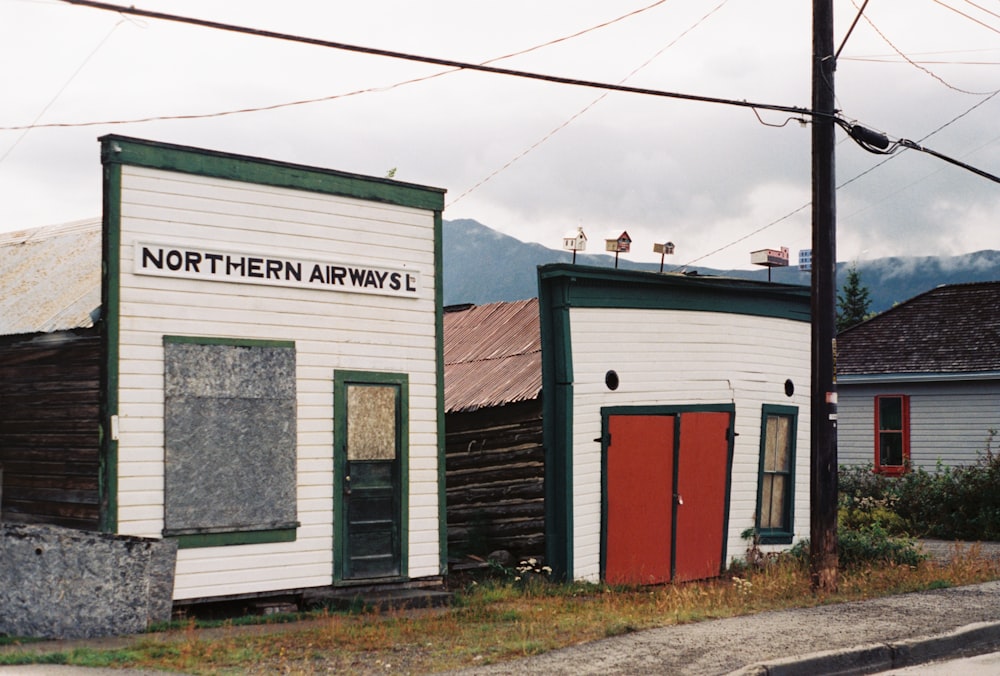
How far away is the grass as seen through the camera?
9.68 m

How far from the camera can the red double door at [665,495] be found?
51.3 feet

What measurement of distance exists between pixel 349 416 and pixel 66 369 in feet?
9.97

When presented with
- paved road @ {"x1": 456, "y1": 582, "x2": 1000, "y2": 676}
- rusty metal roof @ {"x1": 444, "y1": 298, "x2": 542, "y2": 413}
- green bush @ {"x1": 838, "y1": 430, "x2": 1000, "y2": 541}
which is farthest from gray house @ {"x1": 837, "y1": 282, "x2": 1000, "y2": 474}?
paved road @ {"x1": 456, "y1": 582, "x2": 1000, "y2": 676}

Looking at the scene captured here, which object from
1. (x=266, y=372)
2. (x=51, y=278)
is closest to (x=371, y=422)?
(x=266, y=372)

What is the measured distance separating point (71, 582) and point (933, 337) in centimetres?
2265

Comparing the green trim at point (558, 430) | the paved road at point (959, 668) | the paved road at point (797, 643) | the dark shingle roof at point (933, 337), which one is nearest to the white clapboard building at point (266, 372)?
the green trim at point (558, 430)

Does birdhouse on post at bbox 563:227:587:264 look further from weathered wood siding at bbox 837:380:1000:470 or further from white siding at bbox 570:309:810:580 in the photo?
weathered wood siding at bbox 837:380:1000:470

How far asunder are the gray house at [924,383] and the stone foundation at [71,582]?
2015 centimetres

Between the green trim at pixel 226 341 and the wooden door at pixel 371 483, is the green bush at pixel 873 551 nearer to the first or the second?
the wooden door at pixel 371 483

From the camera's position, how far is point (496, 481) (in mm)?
15953

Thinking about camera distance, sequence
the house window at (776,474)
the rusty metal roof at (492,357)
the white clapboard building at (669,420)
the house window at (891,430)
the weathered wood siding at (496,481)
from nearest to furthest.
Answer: the white clapboard building at (669,420) < the weathered wood siding at (496,481) < the rusty metal roof at (492,357) < the house window at (776,474) < the house window at (891,430)

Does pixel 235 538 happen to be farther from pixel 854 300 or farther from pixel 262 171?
pixel 854 300

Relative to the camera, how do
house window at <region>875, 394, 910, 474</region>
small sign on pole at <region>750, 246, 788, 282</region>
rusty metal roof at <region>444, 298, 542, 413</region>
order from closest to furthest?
rusty metal roof at <region>444, 298, 542, 413</region>
small sign on pole at <region>750, 246, 788, 282</region>
house window at <region>875, 394, 910, 474</region>

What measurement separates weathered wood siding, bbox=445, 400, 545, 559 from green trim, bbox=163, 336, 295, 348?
12.8 feet
